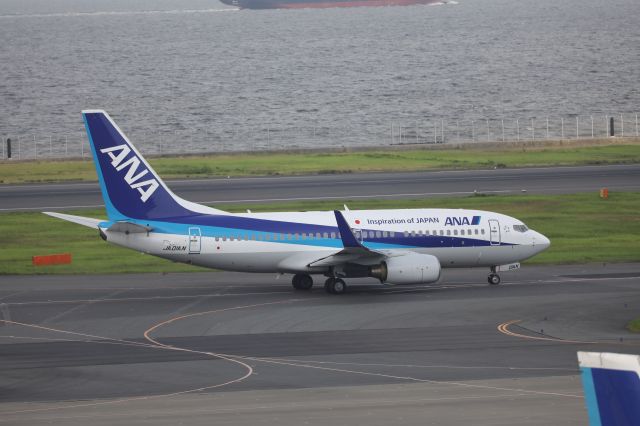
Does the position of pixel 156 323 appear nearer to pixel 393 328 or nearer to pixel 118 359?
pixel 118 359

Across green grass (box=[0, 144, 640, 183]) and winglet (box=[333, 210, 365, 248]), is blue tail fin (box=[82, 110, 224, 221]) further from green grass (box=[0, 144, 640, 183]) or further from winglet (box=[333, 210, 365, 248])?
green grass (box=[0, 144, 640, 183])

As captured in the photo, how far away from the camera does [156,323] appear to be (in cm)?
4588

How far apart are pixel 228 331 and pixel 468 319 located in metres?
9.38

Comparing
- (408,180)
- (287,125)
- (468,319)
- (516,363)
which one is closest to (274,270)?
(468,319)

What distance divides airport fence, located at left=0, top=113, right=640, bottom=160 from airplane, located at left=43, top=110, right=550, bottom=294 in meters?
89.4

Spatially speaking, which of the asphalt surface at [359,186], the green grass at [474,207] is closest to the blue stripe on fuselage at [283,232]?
the green grass at [474,207]

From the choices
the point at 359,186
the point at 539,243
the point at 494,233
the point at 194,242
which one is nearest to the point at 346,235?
the point at 194,242

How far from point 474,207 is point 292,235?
26379 millimetres

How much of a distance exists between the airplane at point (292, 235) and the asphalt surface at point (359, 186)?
2852 centimetres

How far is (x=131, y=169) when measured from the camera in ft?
167

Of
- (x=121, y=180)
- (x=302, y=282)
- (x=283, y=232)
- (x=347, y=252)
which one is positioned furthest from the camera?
(x=302, y=282)

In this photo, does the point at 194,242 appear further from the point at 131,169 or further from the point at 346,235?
the point at 346,235

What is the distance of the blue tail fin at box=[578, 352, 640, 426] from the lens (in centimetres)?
1230

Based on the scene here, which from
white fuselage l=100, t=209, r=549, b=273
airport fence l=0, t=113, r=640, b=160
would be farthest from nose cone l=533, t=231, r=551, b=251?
airport fence l=0, t=113, r=640, b=160
